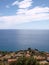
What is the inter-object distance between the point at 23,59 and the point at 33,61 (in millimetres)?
515

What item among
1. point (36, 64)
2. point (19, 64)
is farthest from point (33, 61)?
point (19, 64)

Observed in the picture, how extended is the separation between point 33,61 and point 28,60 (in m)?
0.21

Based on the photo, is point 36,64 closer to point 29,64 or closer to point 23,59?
point 29,64

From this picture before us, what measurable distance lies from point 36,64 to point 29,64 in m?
0.27

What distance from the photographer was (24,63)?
6047 mm

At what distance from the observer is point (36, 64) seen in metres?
5.84

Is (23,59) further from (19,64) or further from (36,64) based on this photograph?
(36,64)

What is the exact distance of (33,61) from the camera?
19.5 ft

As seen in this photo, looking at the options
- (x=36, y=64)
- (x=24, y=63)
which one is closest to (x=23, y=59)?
(x=24, y=63)

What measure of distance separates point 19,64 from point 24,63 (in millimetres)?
211

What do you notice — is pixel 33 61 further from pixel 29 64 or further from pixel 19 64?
pixel 19 64

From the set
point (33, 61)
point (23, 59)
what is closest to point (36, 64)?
point (33, 61)

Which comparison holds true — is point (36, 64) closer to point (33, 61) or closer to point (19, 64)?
point (33, 61)

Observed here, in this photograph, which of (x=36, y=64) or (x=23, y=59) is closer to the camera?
(x=36, y=64)
